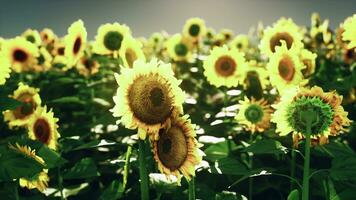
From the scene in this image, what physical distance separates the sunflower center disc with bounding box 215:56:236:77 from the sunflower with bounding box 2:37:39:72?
63.2 inches

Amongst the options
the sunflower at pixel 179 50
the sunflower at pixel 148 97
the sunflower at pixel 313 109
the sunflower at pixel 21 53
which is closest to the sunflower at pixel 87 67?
the sunflower at pixel 21 53

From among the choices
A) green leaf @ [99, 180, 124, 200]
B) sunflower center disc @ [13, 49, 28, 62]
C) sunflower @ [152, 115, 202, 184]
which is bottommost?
green leaf @ [99, 180, 124, 200]

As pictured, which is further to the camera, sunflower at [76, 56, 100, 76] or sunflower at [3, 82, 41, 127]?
sunflower at [76, 56, 100, 76]

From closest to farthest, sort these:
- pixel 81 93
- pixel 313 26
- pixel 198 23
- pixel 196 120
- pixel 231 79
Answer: pixel 196 120 < pixel 231 79 < pixel 81 93 < pixel 313 26 < pixel 198 23

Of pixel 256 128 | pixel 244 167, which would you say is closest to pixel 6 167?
pixel 244 167

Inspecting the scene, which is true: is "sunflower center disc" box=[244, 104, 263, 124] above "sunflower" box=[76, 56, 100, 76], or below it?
below

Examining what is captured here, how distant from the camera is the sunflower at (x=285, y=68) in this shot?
2.75 meters

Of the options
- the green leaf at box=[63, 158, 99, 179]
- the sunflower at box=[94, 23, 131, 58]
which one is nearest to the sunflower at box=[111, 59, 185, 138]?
the green leaf at box=[63, 158, 99, 179]

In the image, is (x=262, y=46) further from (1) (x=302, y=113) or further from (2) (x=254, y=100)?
(1) (x=302, y=113)

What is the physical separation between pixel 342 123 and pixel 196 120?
1.48 meters

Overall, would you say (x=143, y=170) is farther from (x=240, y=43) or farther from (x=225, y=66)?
(x=240, y=43)

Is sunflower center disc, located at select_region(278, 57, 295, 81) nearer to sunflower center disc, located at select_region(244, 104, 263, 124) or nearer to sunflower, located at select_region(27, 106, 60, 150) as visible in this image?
sunflower center disc, located at select_region(244, 104, 263, 124)

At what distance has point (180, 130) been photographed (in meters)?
1.84

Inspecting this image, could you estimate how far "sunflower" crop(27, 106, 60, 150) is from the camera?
2650 millimetres
